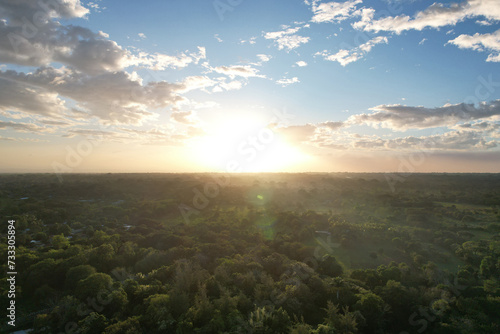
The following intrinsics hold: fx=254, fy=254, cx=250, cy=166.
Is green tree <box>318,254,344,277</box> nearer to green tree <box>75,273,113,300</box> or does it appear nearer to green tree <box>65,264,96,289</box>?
green tree <box>75,273,113,300</box>

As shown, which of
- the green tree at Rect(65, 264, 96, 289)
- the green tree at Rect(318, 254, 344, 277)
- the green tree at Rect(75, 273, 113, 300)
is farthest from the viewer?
the green tree at Rect(318, 254, 344, 277)

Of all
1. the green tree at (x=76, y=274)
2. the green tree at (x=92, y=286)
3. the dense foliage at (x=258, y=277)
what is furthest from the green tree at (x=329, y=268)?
the green tree at (x=76, y=274)

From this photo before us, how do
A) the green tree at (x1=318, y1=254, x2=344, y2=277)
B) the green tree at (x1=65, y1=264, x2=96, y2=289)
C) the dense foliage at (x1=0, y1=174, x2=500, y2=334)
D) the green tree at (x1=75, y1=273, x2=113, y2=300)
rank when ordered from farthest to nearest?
the green tree at (x1=318, y1=254, x2=344, y2=277)
the green tree at (x1=65, y1=264, x2=96, y2=289)
the green tree at (x1=75, y1=273, x2=113, y2=300)
the dense foliage at (x1=0, y1=174, x2=500, y2=334)

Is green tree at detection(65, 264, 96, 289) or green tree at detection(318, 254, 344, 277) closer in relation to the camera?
green tree at detection(65, 264, 96, 289)

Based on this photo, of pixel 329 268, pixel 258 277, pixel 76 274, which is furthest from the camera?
pixel 329 268

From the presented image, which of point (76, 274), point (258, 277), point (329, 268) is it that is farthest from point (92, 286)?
point (329, 268)

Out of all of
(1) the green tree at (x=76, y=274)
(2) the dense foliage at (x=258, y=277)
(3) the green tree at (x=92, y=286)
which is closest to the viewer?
(2) the dense foliage at (x=258, y=277)

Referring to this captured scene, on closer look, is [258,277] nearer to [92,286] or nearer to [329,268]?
[329,268]

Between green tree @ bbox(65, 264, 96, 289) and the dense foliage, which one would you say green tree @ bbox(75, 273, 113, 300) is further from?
green tree @ bbox(65, 264, 96, 289)

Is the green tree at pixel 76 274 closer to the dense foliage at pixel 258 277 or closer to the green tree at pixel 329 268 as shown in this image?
the dense foliage at pixel 258 277

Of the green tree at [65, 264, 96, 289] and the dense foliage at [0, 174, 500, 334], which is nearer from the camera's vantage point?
the dense foliage at [0, 174, 500, 334]

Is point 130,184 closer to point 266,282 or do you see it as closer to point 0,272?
point 0,272

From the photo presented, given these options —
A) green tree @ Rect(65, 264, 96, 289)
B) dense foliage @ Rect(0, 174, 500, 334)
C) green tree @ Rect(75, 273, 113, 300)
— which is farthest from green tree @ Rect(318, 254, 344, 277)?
green tree @ Rect(65, 264, 96, 289)
